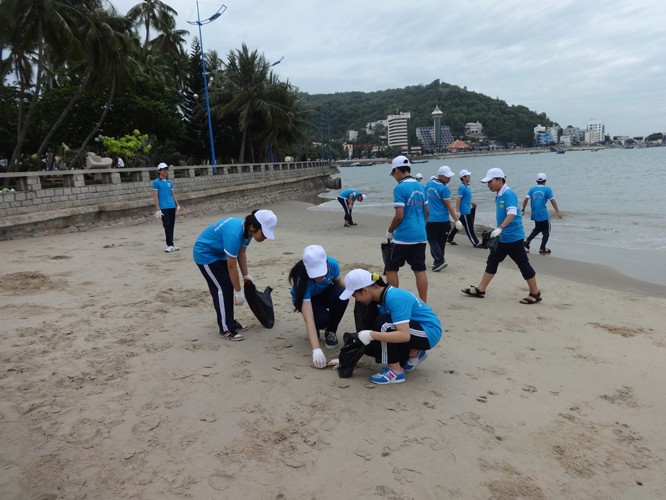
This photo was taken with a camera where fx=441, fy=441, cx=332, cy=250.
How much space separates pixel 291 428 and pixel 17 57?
2257 centimetres

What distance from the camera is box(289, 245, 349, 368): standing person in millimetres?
3549

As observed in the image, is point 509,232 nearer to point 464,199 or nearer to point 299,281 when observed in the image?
point 299,281

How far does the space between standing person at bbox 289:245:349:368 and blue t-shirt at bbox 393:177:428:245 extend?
1285 mm

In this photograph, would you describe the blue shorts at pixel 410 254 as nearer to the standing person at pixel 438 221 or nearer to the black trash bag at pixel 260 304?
the black trash bag at pixel 260 304

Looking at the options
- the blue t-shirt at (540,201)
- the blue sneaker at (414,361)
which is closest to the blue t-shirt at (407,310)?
the blue sneaker at (414,361)

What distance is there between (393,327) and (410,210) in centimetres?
195

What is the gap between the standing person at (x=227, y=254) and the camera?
3725mm

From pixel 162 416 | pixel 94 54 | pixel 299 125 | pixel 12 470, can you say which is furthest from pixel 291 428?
pixel 299 125

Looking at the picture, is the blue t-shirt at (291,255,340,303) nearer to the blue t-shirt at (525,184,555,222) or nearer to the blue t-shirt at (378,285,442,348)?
the blue t-shirt at (378,285,442,348)

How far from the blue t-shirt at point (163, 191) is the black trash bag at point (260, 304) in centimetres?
483

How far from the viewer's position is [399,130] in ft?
435

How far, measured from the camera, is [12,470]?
237cm

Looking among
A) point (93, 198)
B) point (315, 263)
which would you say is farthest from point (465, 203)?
point (93, 198)

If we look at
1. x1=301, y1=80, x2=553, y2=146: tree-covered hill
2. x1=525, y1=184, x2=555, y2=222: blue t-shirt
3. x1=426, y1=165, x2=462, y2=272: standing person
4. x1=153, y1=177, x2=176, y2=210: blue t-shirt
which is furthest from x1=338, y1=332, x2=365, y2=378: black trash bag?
x1=301, y1=80, x2=553, y2=146: tree-covered hill
